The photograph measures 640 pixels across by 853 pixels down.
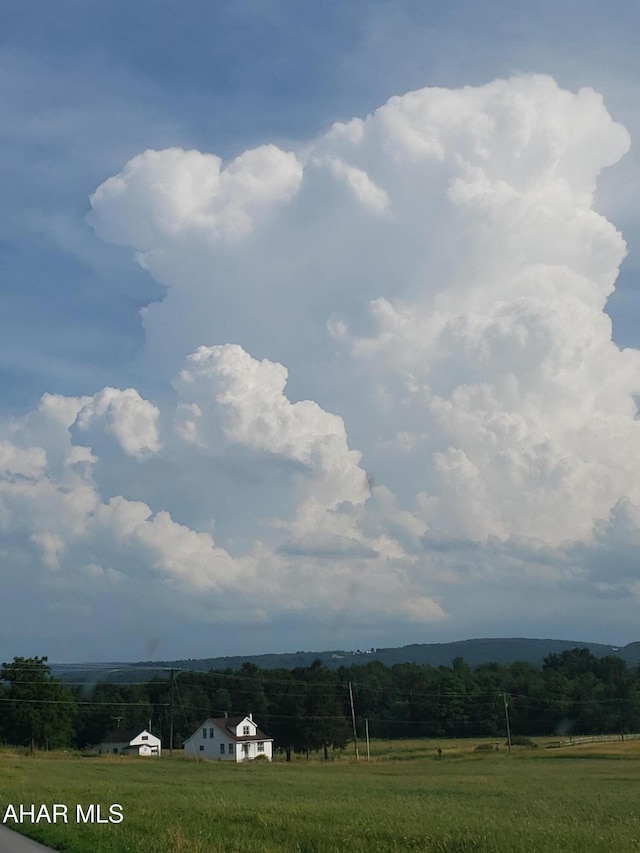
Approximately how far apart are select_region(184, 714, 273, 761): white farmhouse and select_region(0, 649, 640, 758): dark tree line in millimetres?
3561

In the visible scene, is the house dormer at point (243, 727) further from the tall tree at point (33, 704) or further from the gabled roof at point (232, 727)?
the tall tree at point (33, 704)

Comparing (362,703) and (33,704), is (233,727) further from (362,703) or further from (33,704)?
(362,703)

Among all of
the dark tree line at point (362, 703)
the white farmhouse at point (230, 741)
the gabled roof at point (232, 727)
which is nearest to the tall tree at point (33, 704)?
the dark tree line at point (362, 703)

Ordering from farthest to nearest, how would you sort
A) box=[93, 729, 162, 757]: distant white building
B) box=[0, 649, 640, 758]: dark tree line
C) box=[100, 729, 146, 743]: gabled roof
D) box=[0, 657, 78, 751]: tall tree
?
1. box=[100, 729, 146, 743]: gabled roof
2. box=[93, 729, 162, 757]: distant white building
3. box=[0, 649, 640, 758]: dark tree line
4. box=[0, 657, 78, 751]: tall tree

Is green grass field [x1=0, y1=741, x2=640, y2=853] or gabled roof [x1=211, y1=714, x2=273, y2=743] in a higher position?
green grass field [x1=0, y1=741, x2=640, y2=853]

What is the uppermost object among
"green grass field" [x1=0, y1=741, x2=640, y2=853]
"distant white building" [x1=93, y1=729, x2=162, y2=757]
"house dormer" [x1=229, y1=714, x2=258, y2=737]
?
"green grass field" [x1=0, y1=741, x2=640, y2=853]

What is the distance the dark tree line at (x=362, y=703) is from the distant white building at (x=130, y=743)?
460 centimetres

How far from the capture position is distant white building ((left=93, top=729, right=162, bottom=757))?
117188 millimetres

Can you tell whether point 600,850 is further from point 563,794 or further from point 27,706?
point 27,706

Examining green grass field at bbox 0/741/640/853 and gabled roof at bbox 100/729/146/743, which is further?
gabled roof at bbox 100/729/146/743

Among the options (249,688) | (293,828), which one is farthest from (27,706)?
(293,828)

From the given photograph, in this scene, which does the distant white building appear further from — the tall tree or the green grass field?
the green grass field

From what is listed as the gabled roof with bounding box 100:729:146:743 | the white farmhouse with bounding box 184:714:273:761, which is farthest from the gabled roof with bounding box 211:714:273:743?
the gabled roof with bounding box 100:729:146:743

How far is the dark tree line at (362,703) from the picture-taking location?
11550 centimetres
